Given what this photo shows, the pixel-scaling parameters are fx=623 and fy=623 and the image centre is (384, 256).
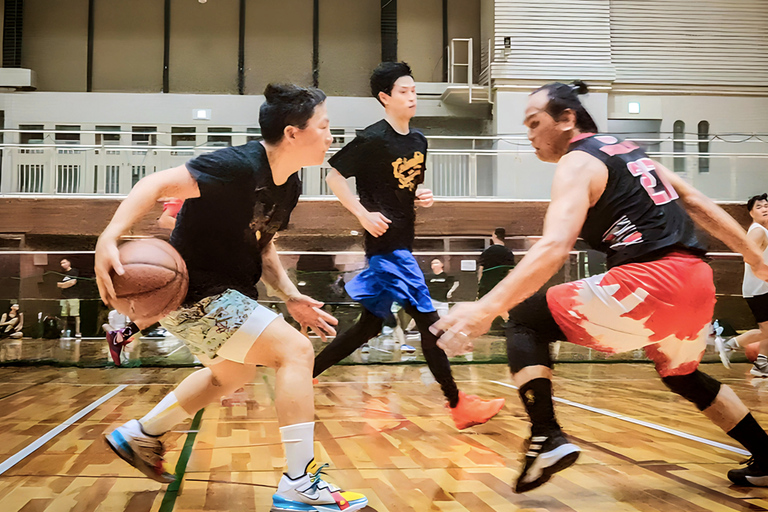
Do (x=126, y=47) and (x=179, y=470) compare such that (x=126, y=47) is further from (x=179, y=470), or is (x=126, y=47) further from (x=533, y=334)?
(x=533, y=334)

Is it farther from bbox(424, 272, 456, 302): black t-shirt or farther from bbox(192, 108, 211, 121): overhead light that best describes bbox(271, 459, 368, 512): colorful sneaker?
bbox(192, 108, 211, 121): overhead light

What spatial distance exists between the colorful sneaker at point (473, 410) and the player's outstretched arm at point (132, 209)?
133cm

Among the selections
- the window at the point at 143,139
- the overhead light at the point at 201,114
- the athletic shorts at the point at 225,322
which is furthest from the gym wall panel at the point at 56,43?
A: the athletic shorts at the point at 225,322

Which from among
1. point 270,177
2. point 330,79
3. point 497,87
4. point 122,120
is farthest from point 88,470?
point 122,120

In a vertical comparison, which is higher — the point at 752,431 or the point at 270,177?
the point at 270,177

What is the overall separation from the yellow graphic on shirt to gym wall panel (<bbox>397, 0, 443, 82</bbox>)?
3608mm

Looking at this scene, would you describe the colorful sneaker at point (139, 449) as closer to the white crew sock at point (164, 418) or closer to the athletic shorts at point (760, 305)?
the white crew sock at point (164, 418)

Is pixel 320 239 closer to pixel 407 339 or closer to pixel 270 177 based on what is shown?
pixel 407 339

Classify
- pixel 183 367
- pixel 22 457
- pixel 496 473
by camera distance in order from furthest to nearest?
pixel 183 367
pixel 22 457
pixel 496 473

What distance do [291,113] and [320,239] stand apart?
450 centimetres

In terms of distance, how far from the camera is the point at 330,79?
21.1 feet

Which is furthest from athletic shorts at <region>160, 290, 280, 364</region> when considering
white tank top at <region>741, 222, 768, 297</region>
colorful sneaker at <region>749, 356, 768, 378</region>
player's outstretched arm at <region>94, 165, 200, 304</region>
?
colorful sneaker at <region>749, 356, 768, 378</region>

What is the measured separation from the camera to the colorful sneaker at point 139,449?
67.0 inches

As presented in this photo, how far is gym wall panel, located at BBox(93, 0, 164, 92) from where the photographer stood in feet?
26.9
